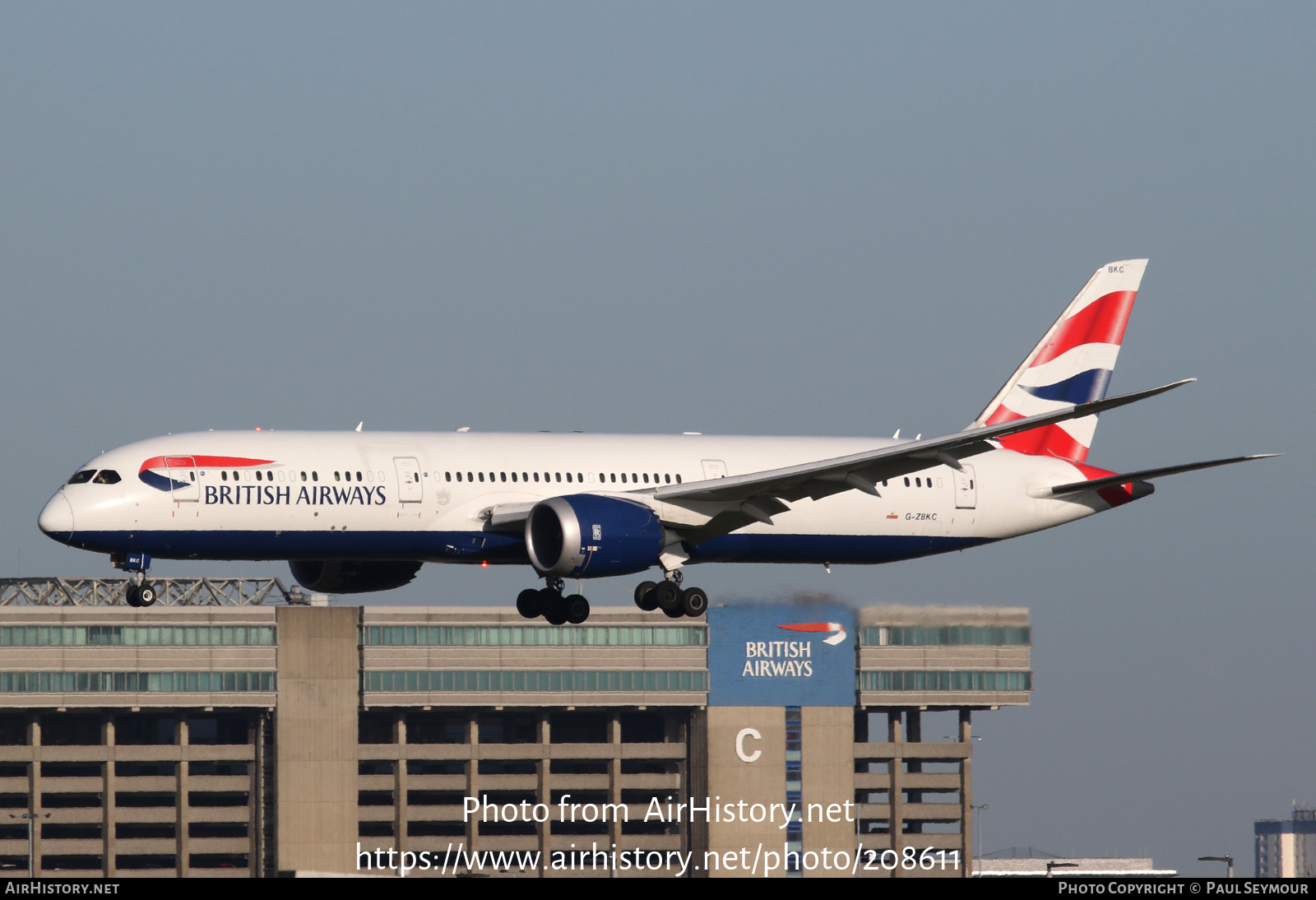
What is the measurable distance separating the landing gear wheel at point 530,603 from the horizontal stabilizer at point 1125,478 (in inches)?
609

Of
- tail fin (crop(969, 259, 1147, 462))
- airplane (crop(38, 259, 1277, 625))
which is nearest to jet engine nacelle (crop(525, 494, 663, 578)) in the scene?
airplane (crop(38, 259, 1277, 625))

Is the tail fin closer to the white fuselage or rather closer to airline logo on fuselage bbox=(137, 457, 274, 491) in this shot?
the white fuselage

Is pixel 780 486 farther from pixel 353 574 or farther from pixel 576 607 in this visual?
pixel 353 574

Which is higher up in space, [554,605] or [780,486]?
[780,486]

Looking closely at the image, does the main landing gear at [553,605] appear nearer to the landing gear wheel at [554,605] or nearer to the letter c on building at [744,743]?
the landing gear wheel at [554,605]

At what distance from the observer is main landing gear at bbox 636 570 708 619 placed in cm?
5553

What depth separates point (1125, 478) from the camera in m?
58.4

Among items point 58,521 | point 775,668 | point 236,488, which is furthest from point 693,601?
point 775,668

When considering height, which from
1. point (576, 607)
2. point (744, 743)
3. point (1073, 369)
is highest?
point (1073, 369)

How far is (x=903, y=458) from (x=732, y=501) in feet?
16.1

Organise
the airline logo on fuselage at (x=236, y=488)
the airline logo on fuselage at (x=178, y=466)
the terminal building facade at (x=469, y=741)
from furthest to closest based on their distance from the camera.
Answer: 1. the terminal building facade at (x=469, y=741)
2. the airline logo on fuselage at (x=236, y=488)
3. the airline logo on fuselage at (x=178, y=466)

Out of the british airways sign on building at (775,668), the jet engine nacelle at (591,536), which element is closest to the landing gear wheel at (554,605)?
the jet engine nacelle at (591,536)

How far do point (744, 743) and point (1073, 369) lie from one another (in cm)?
11830

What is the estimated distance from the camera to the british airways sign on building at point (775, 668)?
18050 cm
